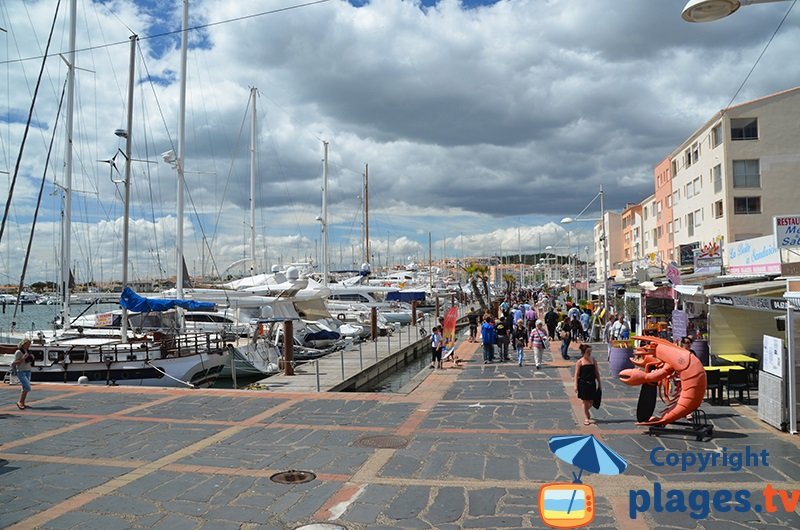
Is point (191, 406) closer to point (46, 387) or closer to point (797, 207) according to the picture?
point (46, 387)

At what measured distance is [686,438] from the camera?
997 centimetres

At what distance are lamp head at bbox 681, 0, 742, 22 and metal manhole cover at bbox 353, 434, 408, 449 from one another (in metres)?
7.31

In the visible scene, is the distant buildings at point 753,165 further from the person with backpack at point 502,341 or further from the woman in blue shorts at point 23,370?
the woman in blue shorts at point 23,370

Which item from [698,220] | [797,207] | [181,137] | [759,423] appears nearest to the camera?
[759,423]

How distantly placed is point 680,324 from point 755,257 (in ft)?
26.6

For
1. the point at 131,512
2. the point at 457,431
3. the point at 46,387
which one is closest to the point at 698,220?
the point at 457,431

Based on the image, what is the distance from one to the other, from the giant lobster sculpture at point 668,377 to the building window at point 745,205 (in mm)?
30997

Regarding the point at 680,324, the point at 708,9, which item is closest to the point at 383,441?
the point at 708,9

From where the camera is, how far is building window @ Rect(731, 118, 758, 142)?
3684 cm

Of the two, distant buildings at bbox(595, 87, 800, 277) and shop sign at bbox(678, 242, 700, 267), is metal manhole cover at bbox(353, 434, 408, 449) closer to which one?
shop sign at bbox(678, 242, 700, 267)

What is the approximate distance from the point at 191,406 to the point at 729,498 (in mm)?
Answer: 10869

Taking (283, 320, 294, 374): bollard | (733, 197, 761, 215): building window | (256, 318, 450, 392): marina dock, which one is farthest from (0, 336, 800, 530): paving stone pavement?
(733, 197, 761, 215): building window

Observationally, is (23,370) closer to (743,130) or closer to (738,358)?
(738,358)

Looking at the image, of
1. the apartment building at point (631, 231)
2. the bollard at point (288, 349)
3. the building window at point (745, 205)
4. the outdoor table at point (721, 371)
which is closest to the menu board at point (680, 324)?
the outdoor table at point (721, 371)
